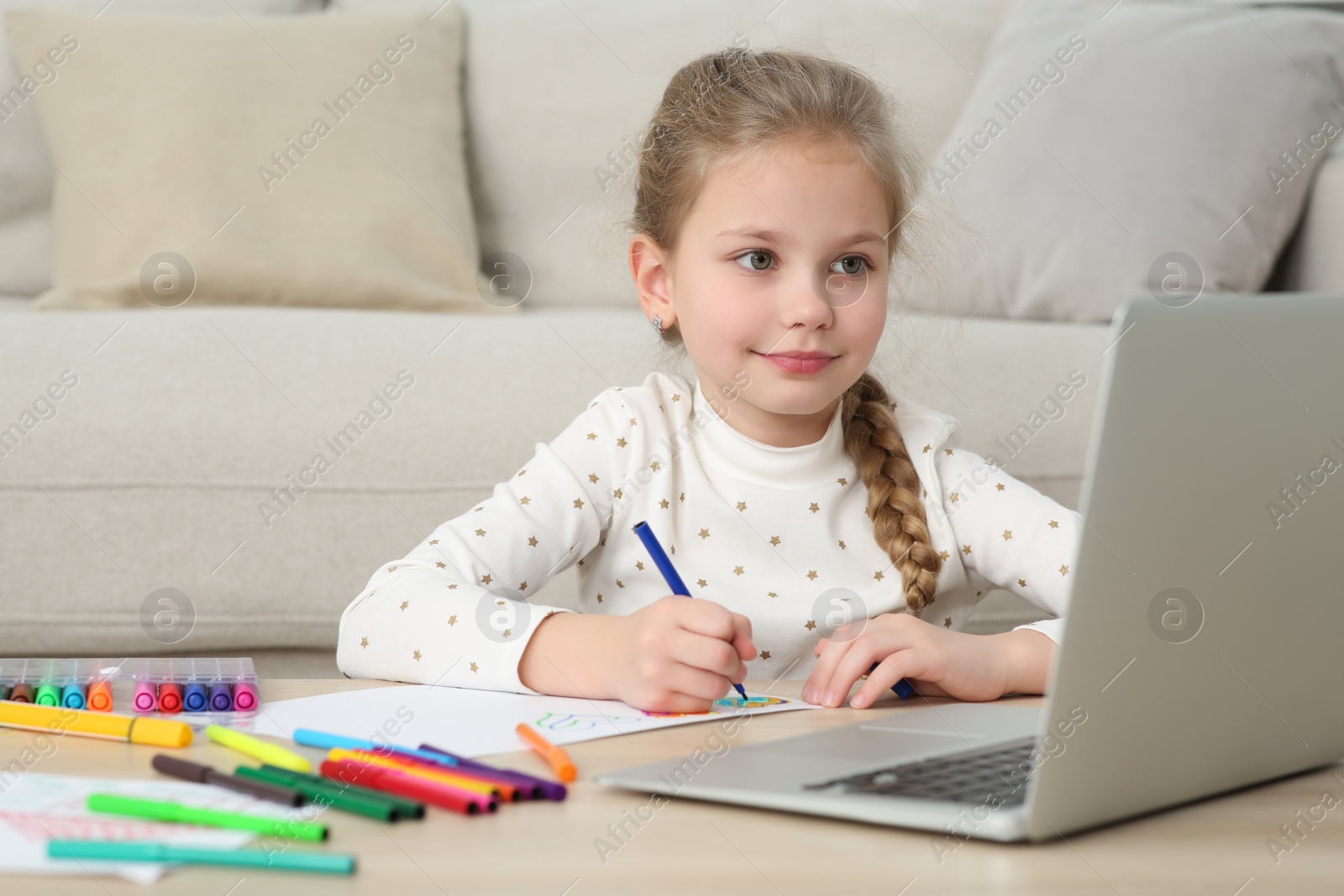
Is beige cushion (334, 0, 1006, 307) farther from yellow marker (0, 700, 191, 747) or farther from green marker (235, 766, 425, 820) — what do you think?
green marker (235, 766, 425, 820)

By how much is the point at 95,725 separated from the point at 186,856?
0.77 feet

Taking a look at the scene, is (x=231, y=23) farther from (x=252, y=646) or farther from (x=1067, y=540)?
(x=1067, y=540)

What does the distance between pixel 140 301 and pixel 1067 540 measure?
1.30 metres

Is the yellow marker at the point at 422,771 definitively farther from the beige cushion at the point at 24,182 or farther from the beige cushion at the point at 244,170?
the beige cushion at the point at 24,182

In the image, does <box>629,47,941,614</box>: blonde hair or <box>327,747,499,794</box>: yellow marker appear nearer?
<box>327,747,499,794</box>: yellow marker

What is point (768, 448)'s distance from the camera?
1142 mm

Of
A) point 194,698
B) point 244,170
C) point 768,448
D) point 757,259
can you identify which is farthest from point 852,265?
point 244,170

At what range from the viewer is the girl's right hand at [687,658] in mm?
724

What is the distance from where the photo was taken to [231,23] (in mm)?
1935

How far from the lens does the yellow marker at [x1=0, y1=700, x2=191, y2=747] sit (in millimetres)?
609

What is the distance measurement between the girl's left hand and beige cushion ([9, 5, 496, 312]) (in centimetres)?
119

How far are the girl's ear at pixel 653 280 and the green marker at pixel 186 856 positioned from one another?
2.61 feet

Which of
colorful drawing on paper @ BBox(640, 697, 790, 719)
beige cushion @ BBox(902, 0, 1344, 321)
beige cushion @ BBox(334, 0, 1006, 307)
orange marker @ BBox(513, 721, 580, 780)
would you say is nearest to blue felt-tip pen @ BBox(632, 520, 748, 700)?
colorful drawing on paper @ BBox(640, 697, 790, 719)

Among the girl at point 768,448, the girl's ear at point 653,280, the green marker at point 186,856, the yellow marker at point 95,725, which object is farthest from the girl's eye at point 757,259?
the green marker at point 186,856
